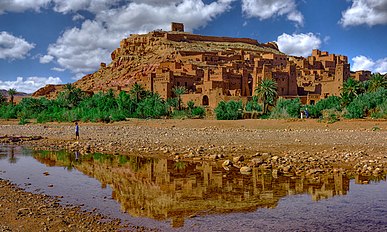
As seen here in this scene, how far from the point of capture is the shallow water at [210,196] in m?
7.00

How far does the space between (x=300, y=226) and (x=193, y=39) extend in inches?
3602

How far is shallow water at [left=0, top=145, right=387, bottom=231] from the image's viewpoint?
23.0 ft

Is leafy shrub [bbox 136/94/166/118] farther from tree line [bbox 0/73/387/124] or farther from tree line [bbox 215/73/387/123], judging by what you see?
tree line [bbox 215/73/387/123]

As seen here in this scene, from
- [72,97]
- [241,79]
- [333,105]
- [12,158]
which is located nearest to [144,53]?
[72,97]

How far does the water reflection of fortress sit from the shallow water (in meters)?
0.02

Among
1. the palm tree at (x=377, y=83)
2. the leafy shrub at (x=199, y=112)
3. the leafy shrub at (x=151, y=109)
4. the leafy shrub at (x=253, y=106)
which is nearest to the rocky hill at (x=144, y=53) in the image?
the leafy shrub at (x=151, y=109)

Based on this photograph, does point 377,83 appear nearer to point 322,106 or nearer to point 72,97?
point 322,106

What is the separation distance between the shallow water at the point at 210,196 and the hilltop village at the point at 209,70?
1327 inches

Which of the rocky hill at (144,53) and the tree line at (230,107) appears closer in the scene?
the tree line at (230,107)

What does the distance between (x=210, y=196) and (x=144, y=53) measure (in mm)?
81766

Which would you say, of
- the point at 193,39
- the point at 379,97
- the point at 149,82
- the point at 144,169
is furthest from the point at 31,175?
the point at 193,39

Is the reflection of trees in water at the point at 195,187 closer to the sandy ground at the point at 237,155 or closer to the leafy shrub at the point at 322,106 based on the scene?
the sandy ground at the point at 237,155

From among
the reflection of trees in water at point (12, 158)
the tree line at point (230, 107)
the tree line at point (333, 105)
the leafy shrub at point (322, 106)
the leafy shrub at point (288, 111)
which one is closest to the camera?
the reflection of trees in water at point (12, 158)

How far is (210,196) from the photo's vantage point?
895cm
